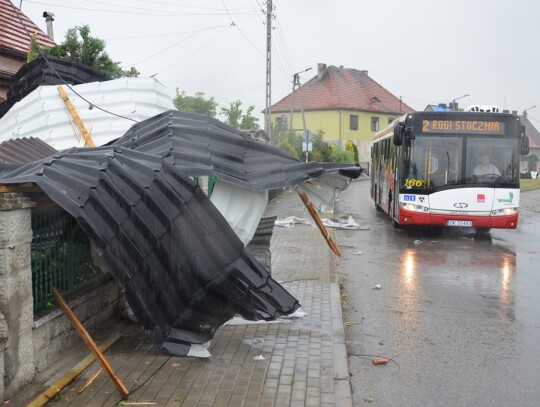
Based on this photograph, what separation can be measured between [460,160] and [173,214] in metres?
11.0

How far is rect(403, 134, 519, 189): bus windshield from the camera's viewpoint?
47.2 ft

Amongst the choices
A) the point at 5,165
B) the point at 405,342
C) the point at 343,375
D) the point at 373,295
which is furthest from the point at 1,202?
the point at 373,295

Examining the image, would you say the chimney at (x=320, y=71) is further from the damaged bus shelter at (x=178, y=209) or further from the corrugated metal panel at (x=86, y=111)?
the damaged bus shelter at (x=178, y=209)

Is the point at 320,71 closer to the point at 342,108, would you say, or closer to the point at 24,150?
the point at 342,108

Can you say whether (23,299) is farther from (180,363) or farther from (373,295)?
(373,295)

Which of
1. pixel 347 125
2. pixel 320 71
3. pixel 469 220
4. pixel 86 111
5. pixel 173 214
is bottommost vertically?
pixel 469 220

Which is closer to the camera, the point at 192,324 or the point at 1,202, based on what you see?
the point at 1,202

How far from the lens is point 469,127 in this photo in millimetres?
14414

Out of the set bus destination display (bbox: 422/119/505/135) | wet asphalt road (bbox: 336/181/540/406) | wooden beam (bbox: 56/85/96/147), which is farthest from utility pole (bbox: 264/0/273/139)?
wooden beam (bbox: 56/85/96/147)

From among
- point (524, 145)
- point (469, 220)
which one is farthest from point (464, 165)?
point (524, 145)

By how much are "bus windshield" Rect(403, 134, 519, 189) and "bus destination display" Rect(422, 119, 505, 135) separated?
0.16 metres

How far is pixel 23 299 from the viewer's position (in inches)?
184

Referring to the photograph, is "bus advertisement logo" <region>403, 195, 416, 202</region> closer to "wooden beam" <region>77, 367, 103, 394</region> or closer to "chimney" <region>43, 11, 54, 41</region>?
"chimney" <region>43, 11, 54, 41</region>

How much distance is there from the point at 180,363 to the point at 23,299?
1.57 metres
